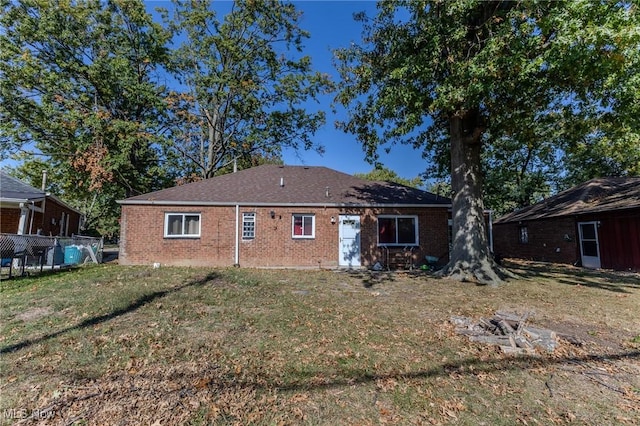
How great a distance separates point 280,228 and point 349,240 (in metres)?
3.17

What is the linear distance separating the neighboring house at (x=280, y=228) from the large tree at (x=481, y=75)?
3.33m

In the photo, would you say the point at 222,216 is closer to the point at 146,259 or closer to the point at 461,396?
the point at 146,259

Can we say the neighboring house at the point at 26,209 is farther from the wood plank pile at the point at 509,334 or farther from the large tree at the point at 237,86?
the wood plank pile at the point at 509,334

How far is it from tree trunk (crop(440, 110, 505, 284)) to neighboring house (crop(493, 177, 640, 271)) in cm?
727

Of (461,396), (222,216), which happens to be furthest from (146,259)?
(461,396)

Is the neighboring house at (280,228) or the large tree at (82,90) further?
the large tree at (82,90)

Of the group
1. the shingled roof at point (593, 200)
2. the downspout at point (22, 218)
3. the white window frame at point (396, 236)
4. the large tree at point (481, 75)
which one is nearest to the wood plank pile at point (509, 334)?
the large tree at point (481, 75)

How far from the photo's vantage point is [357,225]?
13664 mm

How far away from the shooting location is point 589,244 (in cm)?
1447

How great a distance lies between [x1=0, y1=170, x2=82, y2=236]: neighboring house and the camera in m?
12.7

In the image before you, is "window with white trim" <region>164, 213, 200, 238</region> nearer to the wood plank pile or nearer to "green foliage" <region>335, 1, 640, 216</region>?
"green foliage" <region>335, 1, 640, 216</region>

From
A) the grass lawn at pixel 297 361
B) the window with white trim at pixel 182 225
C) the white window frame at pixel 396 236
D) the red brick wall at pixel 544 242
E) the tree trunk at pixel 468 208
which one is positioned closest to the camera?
the grass lawn at pixel 297 361

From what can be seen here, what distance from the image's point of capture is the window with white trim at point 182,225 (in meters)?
12.9

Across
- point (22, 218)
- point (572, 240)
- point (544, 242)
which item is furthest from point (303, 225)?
point (544, 242)
